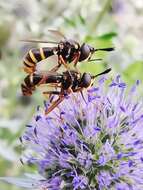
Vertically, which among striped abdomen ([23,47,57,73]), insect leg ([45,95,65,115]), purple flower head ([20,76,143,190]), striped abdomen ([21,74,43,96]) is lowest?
purple flower head ([20,76,143,190])

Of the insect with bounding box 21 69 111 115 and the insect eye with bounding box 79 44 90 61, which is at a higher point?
the insect eye with bounding box 79 44 90 61

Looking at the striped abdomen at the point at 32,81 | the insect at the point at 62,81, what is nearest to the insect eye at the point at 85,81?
the insect at the point at 62,81

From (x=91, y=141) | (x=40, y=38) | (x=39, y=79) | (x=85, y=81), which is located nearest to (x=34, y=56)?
(x=39, y=79)

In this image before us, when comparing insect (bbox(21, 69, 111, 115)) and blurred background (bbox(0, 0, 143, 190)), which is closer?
insect (bbox(21, 69, 111, 115))

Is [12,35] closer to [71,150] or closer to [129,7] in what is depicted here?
[129,7]

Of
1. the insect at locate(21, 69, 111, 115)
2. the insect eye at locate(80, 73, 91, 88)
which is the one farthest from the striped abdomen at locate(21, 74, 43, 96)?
the insect eye at locate(80, 73, 91, 88)

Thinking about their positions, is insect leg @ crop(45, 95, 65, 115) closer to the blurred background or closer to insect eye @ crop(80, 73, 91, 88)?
insect eye @ crop(80, 73, 91, 88)
